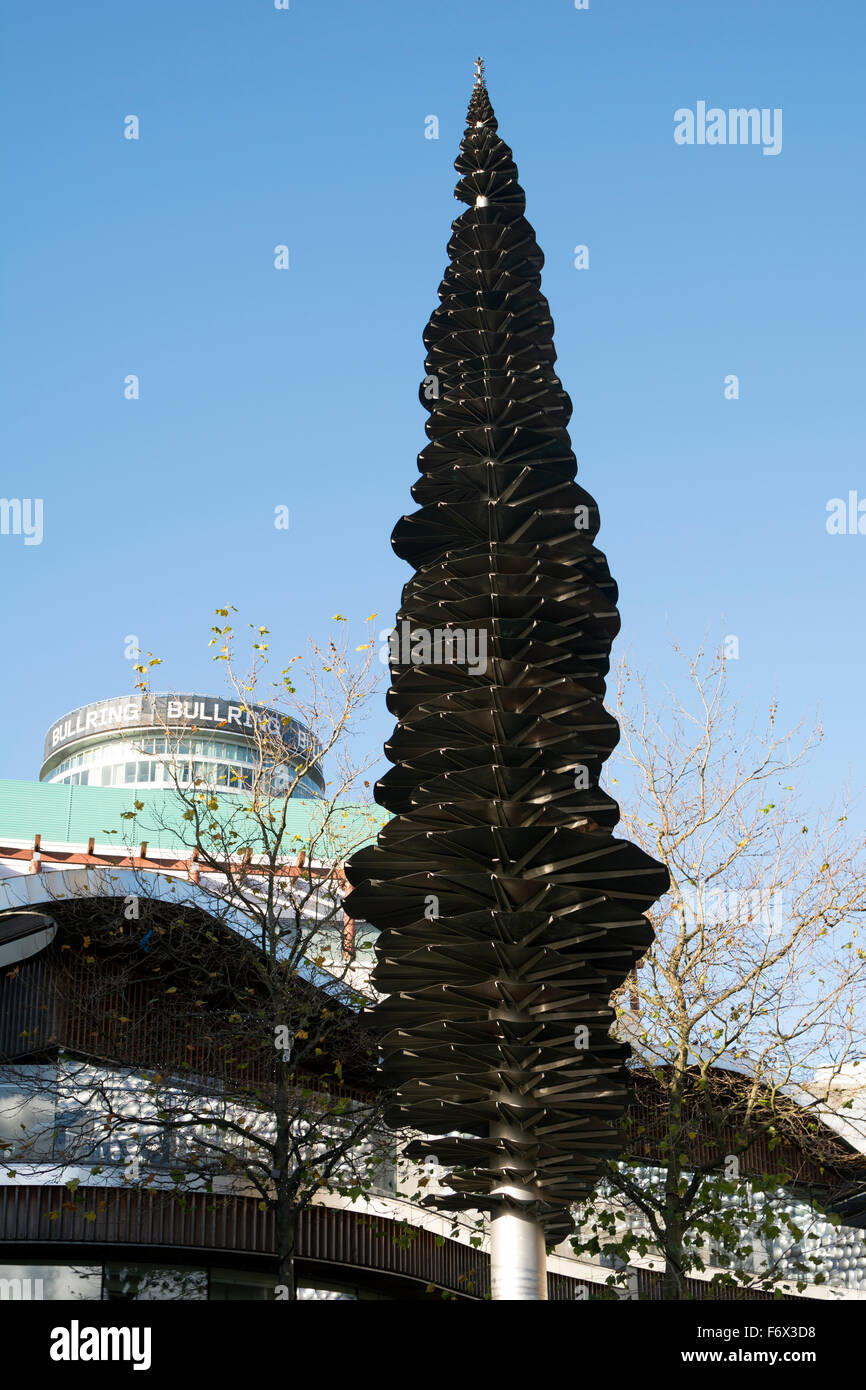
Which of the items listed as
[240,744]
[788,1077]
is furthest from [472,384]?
[240,744]

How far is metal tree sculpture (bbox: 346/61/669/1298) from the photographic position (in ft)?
23.1

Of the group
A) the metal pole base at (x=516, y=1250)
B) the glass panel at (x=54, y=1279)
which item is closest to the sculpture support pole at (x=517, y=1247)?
the metal pole base at (x=516, y=1250)

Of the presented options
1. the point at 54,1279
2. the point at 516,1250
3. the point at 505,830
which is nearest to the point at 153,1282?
the point at 54,1279

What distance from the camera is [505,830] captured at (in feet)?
24.0

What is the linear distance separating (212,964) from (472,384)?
15.8 metres

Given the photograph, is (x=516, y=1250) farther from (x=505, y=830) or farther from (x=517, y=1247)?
(x=505, y=830)

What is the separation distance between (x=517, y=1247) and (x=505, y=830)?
78.9 inches

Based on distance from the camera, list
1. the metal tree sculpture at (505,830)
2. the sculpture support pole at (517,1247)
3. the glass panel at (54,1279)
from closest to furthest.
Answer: the sculpture support pole at (517,1247) → the metal tree sculpture at (505,830) → the glass panel at (54,1279)

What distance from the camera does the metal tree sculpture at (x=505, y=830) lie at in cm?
703

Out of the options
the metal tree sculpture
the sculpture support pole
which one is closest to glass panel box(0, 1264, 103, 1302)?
the metal tree sculpture

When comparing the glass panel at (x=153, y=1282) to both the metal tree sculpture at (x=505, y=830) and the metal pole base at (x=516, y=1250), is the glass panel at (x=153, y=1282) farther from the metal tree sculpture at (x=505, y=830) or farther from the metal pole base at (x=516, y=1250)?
the metal pole base at (x=516, y=1250)

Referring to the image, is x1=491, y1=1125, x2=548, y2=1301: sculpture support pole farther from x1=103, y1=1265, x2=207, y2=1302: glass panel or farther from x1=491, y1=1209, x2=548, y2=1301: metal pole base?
x1=103, y1=1265, x2=207, y2=1302: glass panel

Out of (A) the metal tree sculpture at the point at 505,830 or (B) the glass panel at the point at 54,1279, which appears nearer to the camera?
(A) the metal tree sculpture at the point at 505,830
